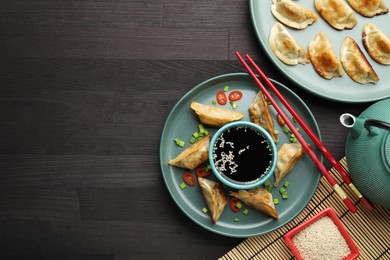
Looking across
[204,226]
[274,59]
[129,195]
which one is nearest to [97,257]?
[129,195]

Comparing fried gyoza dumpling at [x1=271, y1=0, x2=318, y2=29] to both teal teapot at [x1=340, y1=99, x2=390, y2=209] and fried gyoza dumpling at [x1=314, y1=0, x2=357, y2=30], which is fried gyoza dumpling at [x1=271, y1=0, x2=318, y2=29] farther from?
teal teapot at [x1=340, y1=99, x2=390, y2=209]

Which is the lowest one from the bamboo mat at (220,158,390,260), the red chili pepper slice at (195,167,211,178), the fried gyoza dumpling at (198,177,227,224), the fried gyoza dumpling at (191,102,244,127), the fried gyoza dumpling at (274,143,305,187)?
the bamboo mat at (220,158,390,260)

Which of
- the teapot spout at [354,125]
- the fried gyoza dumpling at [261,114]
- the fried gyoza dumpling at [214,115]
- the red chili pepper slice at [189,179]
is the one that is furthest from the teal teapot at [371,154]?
the red chili pepper slice at [189,179]

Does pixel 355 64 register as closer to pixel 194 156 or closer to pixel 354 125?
pixel 354 125

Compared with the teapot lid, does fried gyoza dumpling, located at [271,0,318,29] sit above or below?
above

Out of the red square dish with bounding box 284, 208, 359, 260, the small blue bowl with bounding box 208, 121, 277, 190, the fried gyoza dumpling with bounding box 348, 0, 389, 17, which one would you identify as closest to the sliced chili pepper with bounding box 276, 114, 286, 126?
the small blue bowl with bounding box 208, 121, 277, 190
